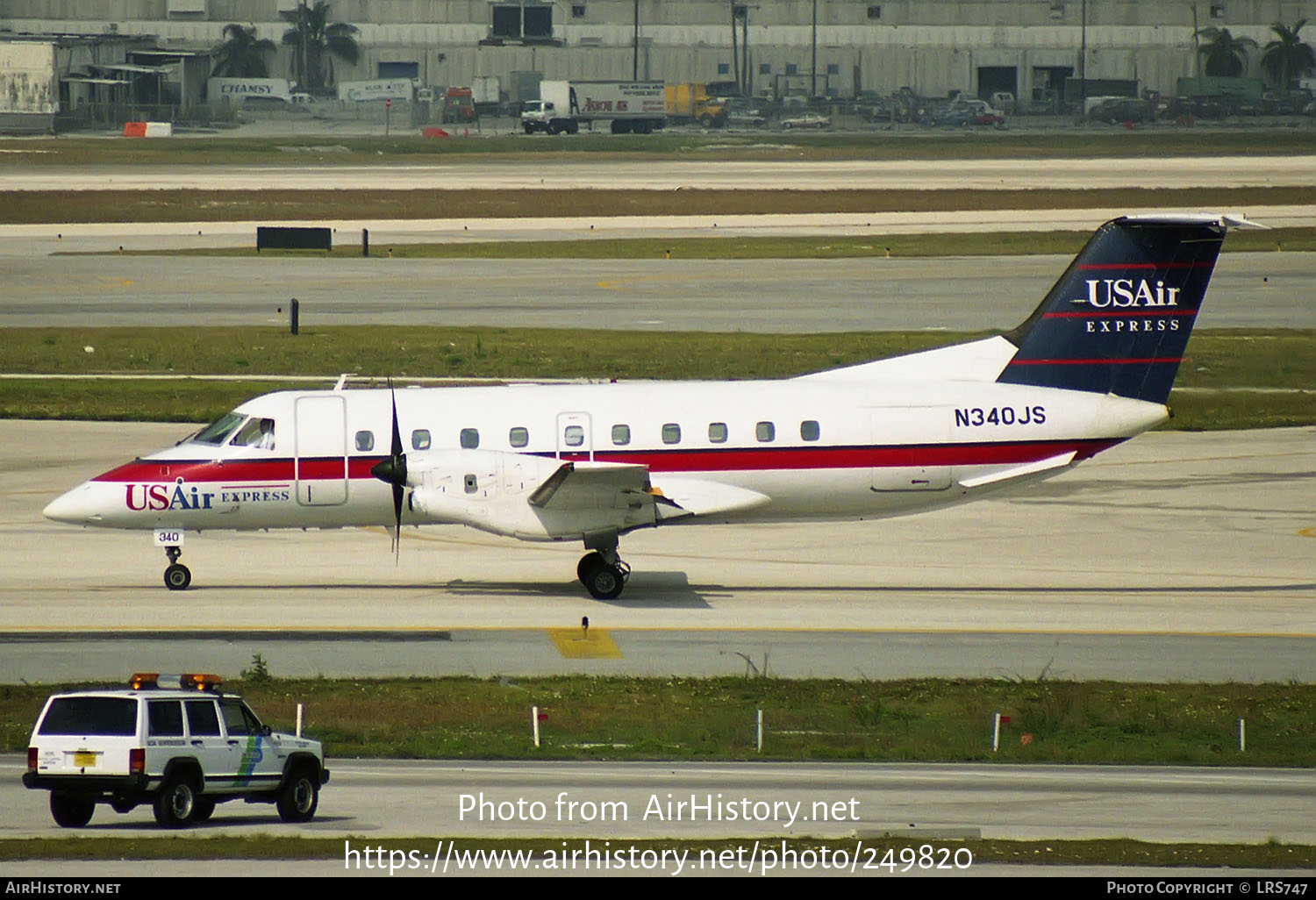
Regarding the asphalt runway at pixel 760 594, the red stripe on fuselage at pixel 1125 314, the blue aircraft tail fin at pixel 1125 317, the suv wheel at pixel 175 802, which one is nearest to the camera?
the suv wheel at pixel 175 802

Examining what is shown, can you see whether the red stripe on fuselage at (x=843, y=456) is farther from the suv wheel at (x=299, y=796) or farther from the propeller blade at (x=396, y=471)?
the suv wheel at (x=299, y=796)

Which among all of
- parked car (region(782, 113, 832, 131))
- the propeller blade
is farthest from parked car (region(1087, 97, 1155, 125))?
the propeller blade

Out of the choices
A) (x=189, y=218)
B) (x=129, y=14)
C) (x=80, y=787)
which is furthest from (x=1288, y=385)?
(x=129, y=14)

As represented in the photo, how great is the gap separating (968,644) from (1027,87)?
5916 inches

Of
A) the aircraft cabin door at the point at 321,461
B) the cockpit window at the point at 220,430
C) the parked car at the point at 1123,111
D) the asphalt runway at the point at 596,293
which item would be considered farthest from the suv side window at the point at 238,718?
the parked car at the point at 1123,111

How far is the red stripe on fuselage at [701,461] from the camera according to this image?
28.6 m

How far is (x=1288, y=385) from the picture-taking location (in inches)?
1948

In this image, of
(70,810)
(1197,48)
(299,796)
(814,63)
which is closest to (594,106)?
(814,63)

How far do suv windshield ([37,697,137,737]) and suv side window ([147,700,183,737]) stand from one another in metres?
0.14

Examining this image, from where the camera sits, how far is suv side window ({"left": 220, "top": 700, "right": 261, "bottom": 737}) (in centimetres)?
1653

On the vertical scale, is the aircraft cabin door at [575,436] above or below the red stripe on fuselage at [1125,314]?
below

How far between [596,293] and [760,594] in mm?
37950

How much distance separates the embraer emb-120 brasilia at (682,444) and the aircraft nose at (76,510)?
1.0 inches

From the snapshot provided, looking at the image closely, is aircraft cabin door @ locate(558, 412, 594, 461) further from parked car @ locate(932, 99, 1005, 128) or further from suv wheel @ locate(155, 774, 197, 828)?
parked car @ locate(932, 99, 1005, 128)
